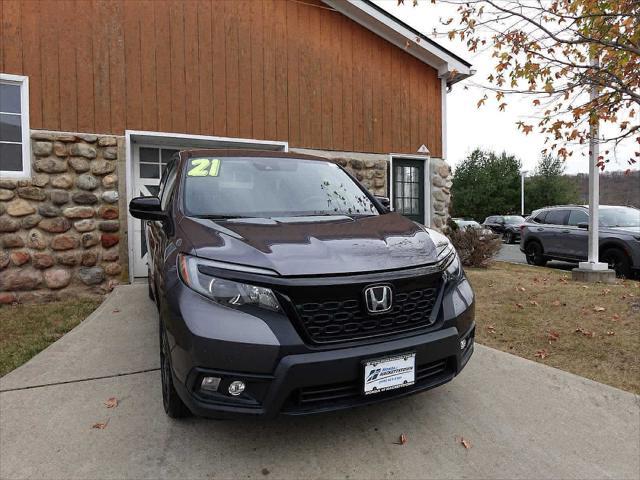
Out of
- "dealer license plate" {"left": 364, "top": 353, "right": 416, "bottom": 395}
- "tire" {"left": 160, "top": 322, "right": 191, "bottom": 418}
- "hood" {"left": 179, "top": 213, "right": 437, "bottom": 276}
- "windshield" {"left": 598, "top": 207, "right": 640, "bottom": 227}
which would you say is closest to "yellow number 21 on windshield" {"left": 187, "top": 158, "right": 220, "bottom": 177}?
"hood" {"left": 179, "top": 213, "right": 437, "bottom": 276}

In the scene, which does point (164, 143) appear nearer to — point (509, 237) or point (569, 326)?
point (569, 326)

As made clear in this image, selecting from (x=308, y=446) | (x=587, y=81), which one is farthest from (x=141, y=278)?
(x=587, y=81)

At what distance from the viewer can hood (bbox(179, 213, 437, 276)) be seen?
203 centimetres

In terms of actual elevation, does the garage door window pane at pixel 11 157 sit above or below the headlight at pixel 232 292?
above

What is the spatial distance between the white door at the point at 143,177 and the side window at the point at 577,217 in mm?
9576

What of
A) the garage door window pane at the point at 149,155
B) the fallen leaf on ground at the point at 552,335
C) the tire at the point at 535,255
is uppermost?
the garage door window pane at the point at 149,155

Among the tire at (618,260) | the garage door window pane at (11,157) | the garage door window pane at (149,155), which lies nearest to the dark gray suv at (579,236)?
the tire at (618,260)

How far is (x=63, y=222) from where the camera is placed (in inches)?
236

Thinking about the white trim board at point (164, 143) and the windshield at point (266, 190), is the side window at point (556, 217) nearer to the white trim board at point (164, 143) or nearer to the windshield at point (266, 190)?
the white trim board at point (164, 143)

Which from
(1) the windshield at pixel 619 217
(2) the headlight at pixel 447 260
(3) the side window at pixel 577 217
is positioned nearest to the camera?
(2) the headlight at pixel 447 260

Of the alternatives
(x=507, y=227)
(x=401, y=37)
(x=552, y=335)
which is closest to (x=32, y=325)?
(x=552, y=335)

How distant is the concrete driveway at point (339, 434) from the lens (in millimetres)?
2121

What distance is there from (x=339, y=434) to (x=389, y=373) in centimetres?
61

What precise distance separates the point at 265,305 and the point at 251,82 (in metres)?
6.06
